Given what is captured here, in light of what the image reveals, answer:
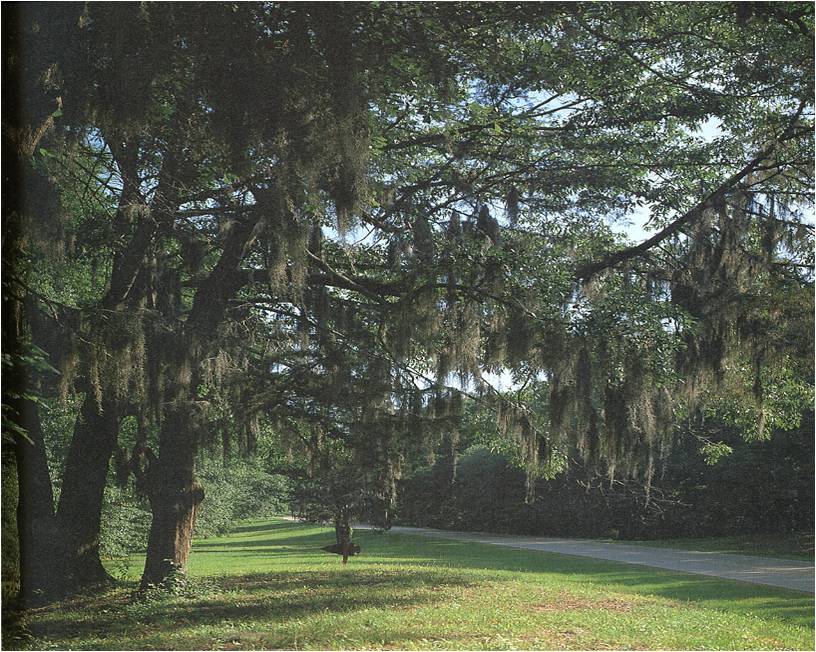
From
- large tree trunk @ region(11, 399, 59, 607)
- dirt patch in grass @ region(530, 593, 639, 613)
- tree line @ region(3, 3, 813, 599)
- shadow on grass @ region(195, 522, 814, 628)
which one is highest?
tree line @ region(3, 3, 813, 599)

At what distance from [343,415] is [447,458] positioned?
13451mm

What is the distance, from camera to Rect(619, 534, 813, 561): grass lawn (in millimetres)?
17750

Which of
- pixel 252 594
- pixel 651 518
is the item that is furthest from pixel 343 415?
pixel 651 518

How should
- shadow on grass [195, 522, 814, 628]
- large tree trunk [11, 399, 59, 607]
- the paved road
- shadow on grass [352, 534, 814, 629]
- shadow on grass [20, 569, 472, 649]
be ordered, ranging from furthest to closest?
A: 1. the paved road
2. large tree trunk [11, 399, 59, 607]
3. shadow on grass [195, 522, 814, 628]
4. shadow on grass [352, 534, 814, 629]
5. shadow on grass [20, 569, 472, 649]

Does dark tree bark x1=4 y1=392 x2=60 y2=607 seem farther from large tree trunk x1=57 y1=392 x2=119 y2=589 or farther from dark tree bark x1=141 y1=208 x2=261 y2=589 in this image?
dark tree bark x1=141 y1=208 x2=261 y2=589

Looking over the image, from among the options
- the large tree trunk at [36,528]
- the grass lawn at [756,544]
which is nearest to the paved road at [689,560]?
the grass lawn at [756,544]

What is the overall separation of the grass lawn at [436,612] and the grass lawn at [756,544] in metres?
4.43

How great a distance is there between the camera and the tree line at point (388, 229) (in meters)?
7.72

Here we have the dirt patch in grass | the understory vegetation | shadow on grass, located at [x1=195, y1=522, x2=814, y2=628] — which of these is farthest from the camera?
the understory vegetation

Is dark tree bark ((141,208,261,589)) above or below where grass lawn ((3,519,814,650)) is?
above

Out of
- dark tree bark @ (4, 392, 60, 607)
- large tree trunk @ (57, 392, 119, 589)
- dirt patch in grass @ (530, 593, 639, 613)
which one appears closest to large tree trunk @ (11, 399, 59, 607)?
dark tree bark @ (4, 392, 60, 607)

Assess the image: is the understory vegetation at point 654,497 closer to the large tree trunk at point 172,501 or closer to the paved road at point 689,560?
the paved road at point 689,560

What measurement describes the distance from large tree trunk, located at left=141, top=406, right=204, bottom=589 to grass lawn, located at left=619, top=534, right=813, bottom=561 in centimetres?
1177

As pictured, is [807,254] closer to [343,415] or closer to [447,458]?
[343,415]
